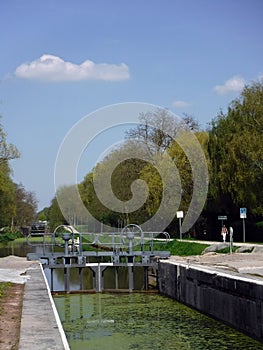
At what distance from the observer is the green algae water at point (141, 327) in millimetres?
17344

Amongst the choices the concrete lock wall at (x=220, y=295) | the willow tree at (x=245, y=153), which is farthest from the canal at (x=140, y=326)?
the willow tree at (x=245, y=153)

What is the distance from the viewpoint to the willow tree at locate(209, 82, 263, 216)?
44.1 m

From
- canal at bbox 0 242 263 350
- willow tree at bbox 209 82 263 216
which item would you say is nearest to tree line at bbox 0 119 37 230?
willow tree at bbox 209 82 263 216

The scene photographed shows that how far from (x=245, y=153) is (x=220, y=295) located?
2411 cm

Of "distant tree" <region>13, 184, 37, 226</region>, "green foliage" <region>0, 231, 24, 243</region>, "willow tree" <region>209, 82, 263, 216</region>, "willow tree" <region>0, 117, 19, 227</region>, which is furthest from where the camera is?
"distant tree" <region>13, 184, 37, 226</region>

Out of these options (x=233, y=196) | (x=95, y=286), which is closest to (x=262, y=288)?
(x=95, y=286)

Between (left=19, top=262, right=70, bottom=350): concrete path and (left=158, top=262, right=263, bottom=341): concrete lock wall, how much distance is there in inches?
215

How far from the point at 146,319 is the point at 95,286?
32.2 feet

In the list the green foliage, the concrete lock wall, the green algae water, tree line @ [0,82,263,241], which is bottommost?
the green algae water

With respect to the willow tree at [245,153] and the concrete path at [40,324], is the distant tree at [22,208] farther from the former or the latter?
the concrete path at [40,324]

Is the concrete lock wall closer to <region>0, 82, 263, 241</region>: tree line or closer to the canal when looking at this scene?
the canal

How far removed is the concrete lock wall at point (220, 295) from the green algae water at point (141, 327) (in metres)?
0.33

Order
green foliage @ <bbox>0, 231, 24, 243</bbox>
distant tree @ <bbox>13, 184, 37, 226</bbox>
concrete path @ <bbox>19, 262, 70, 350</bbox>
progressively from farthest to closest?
distant tree @ <bbox>13, 184, 37, 226</bbox>, green foliage @ <bbox>0, 231, 24, 243</bbox>, concrete path @ <bbox>19, 262, 70, 350</bbox>

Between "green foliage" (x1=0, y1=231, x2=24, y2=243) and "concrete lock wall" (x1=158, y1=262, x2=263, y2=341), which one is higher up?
"green foliage" (x1=0, y1=231, x2=24, y2=243)
